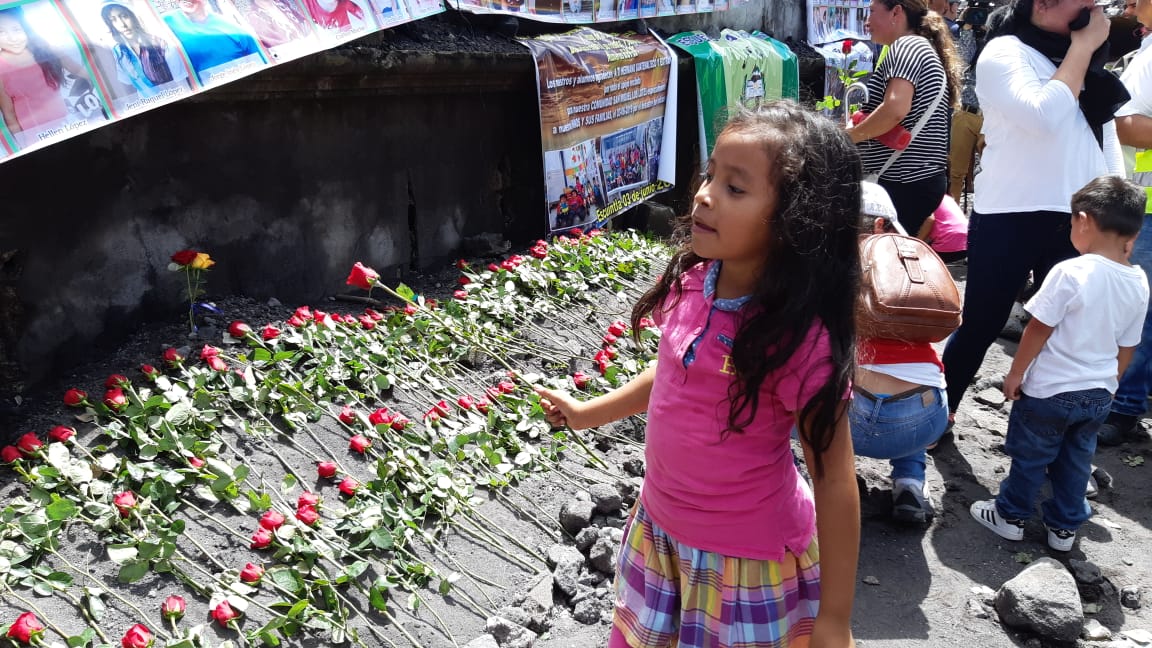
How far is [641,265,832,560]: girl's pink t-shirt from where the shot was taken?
172 centimetres

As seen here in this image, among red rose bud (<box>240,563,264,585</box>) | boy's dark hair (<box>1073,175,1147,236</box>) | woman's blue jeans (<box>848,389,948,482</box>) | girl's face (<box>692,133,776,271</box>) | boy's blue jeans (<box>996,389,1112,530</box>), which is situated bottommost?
boy's blue jeans (<box>996,389,1112,530</box>)

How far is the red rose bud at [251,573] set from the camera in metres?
2.42

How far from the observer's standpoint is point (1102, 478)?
13.1 ft

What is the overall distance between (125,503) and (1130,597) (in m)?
3.37

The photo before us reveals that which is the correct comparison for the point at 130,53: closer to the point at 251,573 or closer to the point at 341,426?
the point at 341,426

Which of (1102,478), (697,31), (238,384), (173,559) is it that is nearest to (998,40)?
(1102,478)

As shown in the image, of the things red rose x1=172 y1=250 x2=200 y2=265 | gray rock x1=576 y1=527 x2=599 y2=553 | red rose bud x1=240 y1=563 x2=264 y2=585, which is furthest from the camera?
red rose x1=172 y1=250 x2=200 y2=265

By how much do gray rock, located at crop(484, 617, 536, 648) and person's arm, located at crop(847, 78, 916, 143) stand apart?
2.92 metres

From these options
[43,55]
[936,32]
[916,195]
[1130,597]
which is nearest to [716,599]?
[1130,597]

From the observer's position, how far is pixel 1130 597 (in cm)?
317

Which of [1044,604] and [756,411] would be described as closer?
[756,411]

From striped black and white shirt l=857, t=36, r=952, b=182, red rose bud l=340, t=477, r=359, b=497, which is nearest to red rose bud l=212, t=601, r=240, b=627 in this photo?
red rose bud l=340, t=477, r=359, b=497

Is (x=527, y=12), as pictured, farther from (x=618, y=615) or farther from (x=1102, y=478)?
(x=618, y=615)

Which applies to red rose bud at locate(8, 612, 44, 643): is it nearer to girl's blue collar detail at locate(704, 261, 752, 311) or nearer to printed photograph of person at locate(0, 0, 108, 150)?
printed photograph of person at locate(0, 0, 108, 150)
